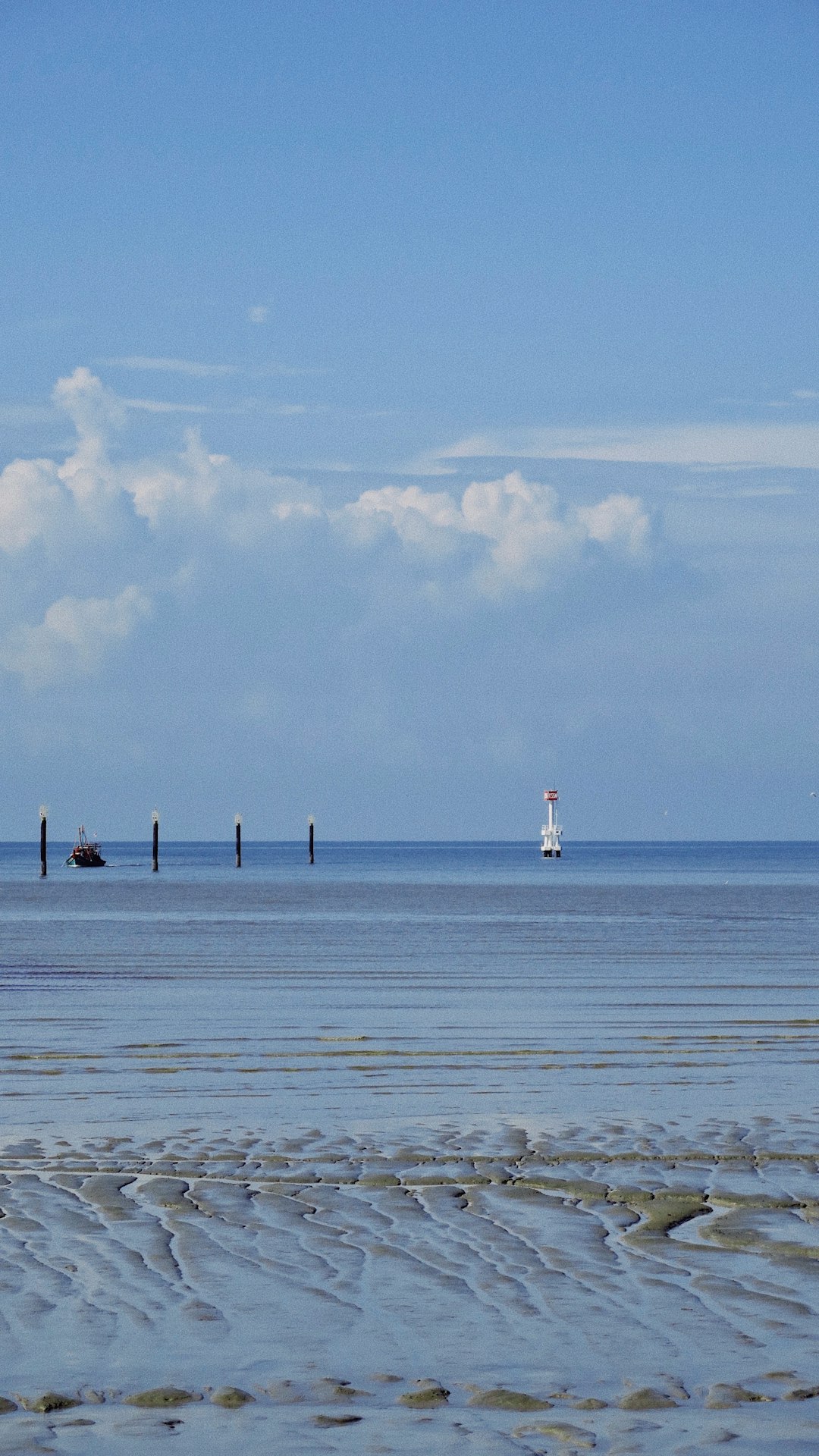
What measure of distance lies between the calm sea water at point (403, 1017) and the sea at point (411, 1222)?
12 cm

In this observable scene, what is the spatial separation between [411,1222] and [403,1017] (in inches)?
616

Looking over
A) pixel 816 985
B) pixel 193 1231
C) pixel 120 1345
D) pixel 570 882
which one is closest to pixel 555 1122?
pixel 193 1231

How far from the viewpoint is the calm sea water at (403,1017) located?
17.5 m

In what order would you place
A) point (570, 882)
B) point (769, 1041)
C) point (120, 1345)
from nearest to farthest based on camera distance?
point (120, 1345) < point (769, 1041) < point (570, 882)

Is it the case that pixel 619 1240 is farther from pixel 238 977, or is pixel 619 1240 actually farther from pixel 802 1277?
pixel 238 977

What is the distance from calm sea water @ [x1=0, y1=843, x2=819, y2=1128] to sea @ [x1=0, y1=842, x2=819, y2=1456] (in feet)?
0.39

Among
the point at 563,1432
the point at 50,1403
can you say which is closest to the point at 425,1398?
the point at 563,1432

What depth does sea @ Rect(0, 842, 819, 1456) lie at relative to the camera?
7.64 metres

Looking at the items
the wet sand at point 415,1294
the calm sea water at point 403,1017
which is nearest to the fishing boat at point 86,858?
the calm sea water at point 403,1017

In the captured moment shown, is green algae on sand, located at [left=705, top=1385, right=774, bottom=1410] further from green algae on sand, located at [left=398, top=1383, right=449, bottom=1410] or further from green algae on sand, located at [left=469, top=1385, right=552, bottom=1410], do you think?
green algae on sand, located at [left=398, top=1383, right=449, bottom=1410]

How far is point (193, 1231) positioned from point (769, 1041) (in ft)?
45.4

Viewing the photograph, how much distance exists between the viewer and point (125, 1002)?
Answer: 3006 cm

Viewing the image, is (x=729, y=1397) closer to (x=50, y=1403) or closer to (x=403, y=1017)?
(x=50, y=1403)

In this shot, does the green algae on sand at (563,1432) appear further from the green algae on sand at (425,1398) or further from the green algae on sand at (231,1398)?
the green algae on sand at (231,1398)
